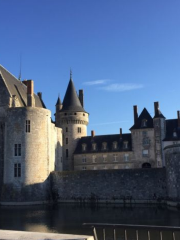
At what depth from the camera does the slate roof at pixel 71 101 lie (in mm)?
43906

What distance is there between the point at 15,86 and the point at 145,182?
56.5 ft

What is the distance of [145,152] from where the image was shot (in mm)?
39594

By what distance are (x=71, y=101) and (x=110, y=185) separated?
19355 mm

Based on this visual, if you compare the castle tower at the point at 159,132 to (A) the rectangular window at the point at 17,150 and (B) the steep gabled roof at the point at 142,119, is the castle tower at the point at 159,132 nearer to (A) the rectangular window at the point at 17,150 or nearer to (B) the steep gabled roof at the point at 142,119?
(B) the steep gabled roof at the point at 142,119

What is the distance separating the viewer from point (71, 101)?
44281 mm

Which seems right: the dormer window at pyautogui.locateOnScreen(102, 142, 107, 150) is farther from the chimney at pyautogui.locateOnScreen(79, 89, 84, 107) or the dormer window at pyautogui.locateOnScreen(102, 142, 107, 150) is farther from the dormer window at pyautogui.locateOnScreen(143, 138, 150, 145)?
the chimney at pyautogui.locateOnScreen(79, 89, 84, 107)

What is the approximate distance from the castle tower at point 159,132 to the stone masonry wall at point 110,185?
37.6ft

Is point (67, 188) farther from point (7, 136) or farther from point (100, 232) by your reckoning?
point (100, 232)

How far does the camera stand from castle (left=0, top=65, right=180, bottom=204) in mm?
27422

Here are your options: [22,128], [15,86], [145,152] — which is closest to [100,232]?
[22,128]

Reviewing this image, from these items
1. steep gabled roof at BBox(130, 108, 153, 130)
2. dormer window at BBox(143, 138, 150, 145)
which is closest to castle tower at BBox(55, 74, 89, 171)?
steep gabled roof at BBox(130, 108, 153, 130)

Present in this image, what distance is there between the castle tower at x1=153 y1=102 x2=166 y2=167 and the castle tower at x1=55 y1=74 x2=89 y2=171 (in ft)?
35.5

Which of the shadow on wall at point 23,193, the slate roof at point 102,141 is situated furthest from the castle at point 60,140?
the shadow on wall at point 23,193

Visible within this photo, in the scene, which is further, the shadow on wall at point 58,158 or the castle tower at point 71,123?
the castle tower at point 71,123
